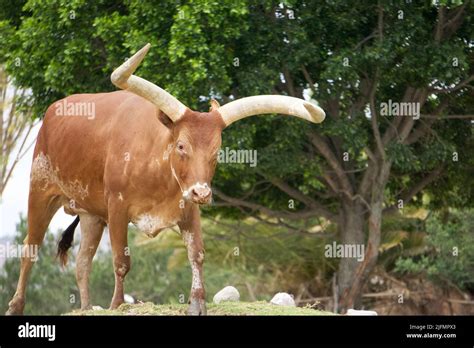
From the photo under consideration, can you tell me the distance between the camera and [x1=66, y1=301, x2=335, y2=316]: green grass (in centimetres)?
930

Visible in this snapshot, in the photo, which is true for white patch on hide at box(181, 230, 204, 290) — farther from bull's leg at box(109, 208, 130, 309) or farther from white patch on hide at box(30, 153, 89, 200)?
white patch on hide at box(30, 153, 89, 200)

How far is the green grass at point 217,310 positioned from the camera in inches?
366

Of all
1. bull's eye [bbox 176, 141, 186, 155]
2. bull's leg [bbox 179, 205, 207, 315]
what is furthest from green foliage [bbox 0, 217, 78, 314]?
bull's eye [bbox 176, 141, 186, 155]

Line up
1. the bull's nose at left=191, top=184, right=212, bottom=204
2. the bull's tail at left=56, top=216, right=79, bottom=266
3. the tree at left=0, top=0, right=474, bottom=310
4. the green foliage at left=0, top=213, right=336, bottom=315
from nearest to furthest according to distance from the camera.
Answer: the bull's nose at left=191, top=184, right=212, bottom=204
the bull's tail at left=56, top=216, right=79, bottom=266
the tree at left=0, top=0, right=474, bottom=310
the green foliage at left=0, top=213, right=336, bottom=315

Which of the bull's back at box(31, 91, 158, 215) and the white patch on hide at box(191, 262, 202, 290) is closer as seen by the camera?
the white patch on hide at box(191, 262, 202, 290)

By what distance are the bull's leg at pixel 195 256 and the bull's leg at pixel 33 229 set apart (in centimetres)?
193

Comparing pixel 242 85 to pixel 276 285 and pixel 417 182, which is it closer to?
pixel 417 182

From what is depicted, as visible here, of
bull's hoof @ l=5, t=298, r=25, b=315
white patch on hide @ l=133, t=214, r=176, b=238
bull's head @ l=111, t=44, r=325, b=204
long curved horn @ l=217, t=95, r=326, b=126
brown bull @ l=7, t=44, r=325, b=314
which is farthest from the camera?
bull's hoof @ l=5, t=298, r=25, b=315

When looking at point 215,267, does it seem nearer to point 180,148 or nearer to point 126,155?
point 126,155

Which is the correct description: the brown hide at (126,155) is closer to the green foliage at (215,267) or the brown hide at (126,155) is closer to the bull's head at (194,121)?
the bull's head at (194,121)

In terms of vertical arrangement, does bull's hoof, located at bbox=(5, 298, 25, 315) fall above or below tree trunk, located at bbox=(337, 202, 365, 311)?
below

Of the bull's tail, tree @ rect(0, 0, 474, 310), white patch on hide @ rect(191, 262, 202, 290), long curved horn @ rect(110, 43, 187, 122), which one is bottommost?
white patch on hide @ rect(191, 262, 202, 290)

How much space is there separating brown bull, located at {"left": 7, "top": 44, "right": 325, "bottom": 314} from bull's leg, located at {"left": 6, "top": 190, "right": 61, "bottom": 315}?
10mm

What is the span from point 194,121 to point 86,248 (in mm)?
2609
